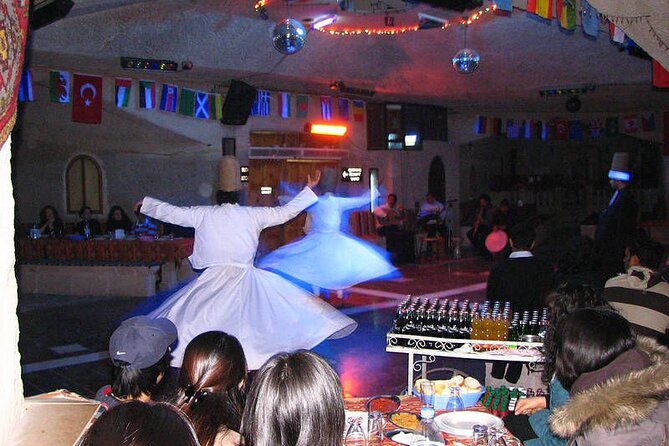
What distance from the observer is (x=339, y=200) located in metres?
9.09

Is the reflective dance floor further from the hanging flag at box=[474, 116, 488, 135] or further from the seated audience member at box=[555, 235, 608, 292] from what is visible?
the hanging flag at box=[474, 116, 488, 135]

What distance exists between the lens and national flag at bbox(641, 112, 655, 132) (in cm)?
1728

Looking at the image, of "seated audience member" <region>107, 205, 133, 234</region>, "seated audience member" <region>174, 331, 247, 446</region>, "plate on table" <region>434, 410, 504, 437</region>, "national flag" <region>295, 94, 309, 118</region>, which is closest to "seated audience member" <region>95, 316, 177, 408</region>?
"seated audience member" <region>174, 331, 247, 446</region>

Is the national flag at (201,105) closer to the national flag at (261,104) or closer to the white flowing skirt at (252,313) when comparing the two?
the national flag at (261,104)

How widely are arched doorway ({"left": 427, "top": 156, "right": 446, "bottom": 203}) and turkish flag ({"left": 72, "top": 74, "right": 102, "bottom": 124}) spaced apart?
→ 29.0ft

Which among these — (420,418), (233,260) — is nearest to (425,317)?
(420,418)

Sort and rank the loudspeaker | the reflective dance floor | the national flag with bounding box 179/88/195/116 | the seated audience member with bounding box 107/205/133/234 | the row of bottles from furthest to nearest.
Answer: the seated audience member with bounding box 107/205/133/234 → the loudspeaker → the national flag with bounding box 179/88/195/116 → the reflective dance floor → the row of bottles

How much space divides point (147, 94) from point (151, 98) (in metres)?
0.10

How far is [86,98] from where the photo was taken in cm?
1027

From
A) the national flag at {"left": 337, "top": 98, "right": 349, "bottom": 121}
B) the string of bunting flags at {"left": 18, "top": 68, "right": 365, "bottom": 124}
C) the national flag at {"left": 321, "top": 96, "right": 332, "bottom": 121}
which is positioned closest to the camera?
the string of bunting flags at {"left": 18, "top": 68, "right": 365, "bottom": 124}

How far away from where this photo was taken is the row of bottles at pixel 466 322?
3938mm

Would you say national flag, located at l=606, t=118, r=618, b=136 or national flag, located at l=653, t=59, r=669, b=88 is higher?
national flag, located at l=606, t=118, r=618, b=136

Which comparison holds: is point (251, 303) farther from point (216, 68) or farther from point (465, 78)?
point (465, 78)

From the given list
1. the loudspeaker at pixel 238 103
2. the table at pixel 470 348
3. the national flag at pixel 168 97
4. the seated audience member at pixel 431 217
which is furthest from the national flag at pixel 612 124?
the table at pixel 470 348
